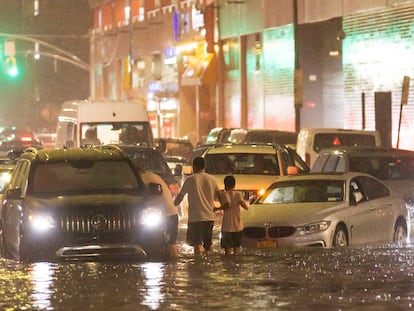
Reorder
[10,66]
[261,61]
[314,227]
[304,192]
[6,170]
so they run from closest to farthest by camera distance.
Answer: [314,227] < [304,192] < [6,170] < [261,61] < [10,66]

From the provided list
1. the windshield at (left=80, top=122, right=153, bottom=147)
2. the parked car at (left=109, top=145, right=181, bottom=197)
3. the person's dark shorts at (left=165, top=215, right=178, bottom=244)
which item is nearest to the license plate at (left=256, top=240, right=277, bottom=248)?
the person's dark shorts at (left=165, top=215, right=178, bottom=244)

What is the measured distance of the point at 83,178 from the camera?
16938mm

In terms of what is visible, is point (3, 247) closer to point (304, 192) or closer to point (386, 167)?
point (304, 192)

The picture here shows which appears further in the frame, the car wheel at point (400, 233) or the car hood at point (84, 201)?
the car wheel at point (400, 233)

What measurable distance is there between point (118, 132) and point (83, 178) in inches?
578

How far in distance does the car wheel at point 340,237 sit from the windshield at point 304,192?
0.64 metres

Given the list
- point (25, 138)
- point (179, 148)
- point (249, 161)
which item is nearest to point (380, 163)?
point (249, 161)

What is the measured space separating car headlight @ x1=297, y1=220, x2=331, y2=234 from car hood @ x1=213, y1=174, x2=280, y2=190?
14.1ft

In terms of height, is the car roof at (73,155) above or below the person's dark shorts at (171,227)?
above

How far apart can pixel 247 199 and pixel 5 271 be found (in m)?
8.40

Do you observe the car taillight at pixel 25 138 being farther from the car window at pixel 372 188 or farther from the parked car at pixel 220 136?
the car window at pixel 372 188

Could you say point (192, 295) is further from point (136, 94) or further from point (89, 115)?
point (136, 94)

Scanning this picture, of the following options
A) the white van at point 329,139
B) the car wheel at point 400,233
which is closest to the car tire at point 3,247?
the car wheel at point 400,233

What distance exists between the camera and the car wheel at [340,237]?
61.9 ft
